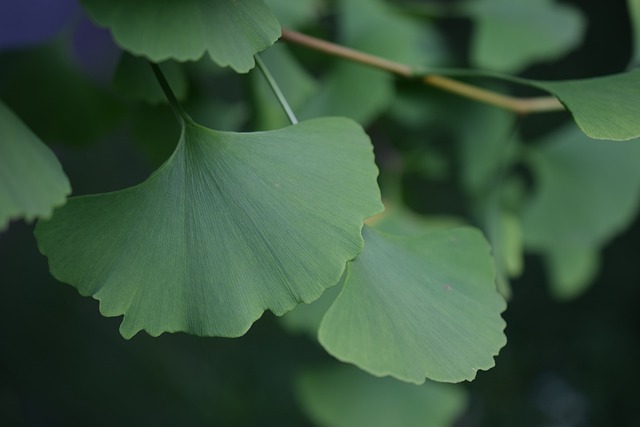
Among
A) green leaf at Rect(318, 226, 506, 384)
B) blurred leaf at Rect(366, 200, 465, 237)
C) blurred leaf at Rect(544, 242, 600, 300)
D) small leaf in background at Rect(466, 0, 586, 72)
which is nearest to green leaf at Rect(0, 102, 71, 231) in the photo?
green leaf at Rect(318, 226, 506, 384)

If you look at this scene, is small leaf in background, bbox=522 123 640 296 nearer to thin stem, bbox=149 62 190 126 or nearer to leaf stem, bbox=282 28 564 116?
leaf stem, bbox=282 28 564 116

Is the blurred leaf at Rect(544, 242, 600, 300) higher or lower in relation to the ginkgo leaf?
lower

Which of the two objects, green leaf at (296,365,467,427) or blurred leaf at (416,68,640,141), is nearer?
blurred leaf at (416,68,640,141)

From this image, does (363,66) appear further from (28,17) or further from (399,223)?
(28,17)

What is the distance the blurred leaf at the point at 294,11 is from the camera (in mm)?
561

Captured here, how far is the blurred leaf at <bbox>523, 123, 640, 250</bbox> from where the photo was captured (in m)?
0.62

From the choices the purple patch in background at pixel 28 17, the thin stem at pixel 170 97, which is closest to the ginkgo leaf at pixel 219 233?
the thin stem at pixel 170 97

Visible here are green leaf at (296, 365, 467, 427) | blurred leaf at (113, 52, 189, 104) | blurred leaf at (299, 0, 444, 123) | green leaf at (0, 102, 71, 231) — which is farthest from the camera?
green leaf at (296, 365, 467, 427)

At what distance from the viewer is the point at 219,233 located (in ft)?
0.91

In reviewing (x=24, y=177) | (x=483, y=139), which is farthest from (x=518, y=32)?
(x=24, y=177)

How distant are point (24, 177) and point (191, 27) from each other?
0.25 ft

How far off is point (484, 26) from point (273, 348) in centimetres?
97

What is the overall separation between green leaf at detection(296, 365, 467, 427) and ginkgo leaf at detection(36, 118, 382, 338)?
0.38 m

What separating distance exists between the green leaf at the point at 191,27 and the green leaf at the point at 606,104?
0.42 feet
